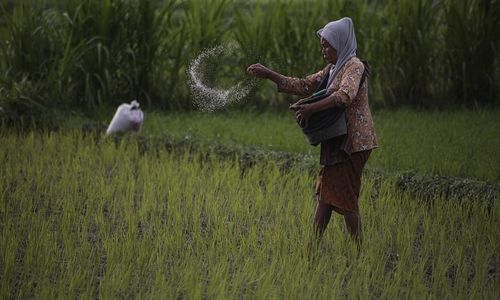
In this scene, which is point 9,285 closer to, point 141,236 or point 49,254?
point 49,254

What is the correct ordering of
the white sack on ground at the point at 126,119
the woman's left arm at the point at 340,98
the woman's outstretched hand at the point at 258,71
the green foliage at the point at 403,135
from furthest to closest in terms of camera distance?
1. the white sack on ground at the point at 126,119
2. the green foliage at the point at 403,135
3. the woman's outstretched hand at the point at 258,71
4. the woman's left arm at the point at 340,98

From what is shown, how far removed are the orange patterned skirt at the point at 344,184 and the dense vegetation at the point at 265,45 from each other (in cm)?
413

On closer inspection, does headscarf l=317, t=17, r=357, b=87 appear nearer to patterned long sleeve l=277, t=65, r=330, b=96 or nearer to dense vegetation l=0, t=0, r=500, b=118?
patterned long sleeve l=277, t=65, r=330, b=96

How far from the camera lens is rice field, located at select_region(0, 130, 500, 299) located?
3.93 m

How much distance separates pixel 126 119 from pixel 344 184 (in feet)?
11.0

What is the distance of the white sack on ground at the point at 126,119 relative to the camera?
739 centimetres

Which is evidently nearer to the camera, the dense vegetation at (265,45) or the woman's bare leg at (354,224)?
the woman's bare leg at (354,224)

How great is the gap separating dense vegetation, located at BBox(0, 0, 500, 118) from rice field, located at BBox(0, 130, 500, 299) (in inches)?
81.1

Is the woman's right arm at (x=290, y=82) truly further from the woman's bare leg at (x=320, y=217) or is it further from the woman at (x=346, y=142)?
the woman's bare leg at (x=320, y=217)

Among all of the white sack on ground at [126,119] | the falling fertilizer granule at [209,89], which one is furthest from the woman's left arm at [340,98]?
the white sack on ground at [126,119]

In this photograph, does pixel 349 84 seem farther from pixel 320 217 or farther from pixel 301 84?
pixel 320 217

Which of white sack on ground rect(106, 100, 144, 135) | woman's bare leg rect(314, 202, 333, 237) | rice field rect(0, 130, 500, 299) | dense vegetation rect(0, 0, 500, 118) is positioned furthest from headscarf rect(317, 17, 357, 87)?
dense vegetation rect(0, 0, 500, 118)

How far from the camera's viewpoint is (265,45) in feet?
29.0

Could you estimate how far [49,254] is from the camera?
4.32m
